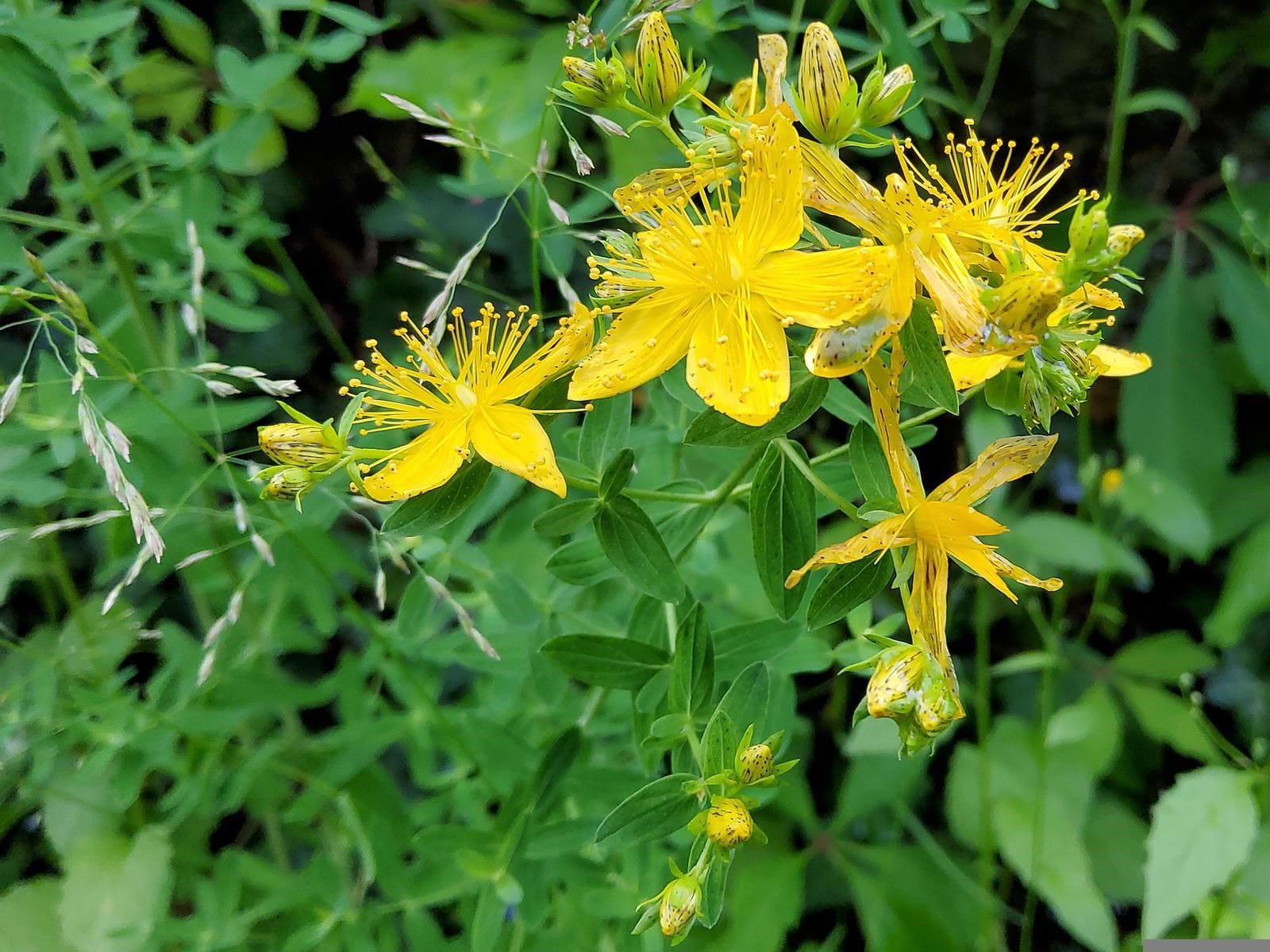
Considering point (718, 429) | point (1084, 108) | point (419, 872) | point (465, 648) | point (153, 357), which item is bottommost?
point (419, 872)

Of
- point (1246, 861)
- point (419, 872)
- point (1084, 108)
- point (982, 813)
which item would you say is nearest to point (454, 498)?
point (419, 872)

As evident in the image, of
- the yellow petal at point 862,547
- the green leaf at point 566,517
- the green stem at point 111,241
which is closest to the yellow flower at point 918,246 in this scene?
the yellow petal at point 862,547

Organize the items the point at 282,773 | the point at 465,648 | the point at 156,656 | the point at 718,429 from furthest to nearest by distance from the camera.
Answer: the point at 156,656 < the point at 282,773 < the point at 465,648 < the point at 718,429

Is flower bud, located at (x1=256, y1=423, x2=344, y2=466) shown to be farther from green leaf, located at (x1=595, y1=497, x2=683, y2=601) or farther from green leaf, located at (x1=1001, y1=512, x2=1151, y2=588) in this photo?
green leaf, located at (x1=1001, y1=512, x2=1151, y2=588)

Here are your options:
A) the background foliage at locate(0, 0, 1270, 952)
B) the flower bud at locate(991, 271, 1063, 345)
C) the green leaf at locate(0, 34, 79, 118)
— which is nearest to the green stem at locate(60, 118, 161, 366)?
the background foliage at locate(0, 0, 1270, 952)

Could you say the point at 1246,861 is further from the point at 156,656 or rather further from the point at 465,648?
the point at 156,656
